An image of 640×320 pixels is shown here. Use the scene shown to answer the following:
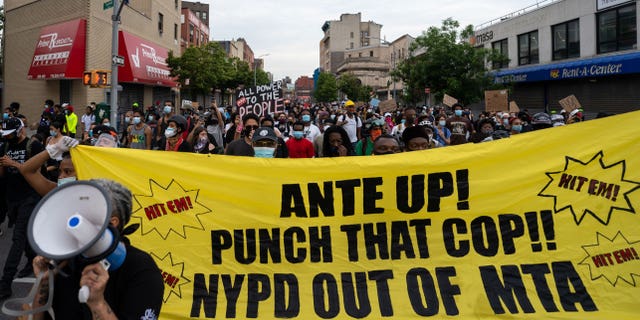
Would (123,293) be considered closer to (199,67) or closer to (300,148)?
(300,148)

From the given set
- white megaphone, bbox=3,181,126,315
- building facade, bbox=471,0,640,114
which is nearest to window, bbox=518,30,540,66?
building facade, bbox=471,0,640,114

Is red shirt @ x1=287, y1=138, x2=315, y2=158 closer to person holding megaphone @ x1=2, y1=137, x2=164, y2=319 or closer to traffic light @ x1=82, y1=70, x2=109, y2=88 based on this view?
person holding megaphone @ x1=2, y1=137, x2=164, y2=319

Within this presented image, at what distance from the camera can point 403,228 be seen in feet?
13.6

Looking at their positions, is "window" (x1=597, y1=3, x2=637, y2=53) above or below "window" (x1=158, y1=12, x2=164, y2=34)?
below

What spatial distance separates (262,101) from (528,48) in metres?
24.9

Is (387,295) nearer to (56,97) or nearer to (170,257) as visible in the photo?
(170,257)

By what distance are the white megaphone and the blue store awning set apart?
2476 centimetres

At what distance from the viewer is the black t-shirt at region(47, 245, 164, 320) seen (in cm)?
212

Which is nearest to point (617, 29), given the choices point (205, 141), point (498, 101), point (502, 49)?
point (502, 49)

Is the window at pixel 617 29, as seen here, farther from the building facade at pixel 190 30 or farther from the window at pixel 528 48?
the building facade at pixel 190 30

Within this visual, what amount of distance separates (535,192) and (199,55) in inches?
1262

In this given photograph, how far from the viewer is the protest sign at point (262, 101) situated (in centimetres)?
1200

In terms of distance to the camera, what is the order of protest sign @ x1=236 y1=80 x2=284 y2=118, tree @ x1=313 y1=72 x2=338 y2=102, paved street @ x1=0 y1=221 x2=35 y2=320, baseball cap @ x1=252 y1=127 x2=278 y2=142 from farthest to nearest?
1. tree @ x1=313 y1=72 x2=338 y2=102
2. protest sign @ x1=236 y1=80 x2=284 y2=118
3. baseball cap @ x1=252 y1=127 x2=278 y2=142
4. paved street @ x1=0 y1=221 x2=35 y2=320

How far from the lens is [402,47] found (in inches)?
3088
